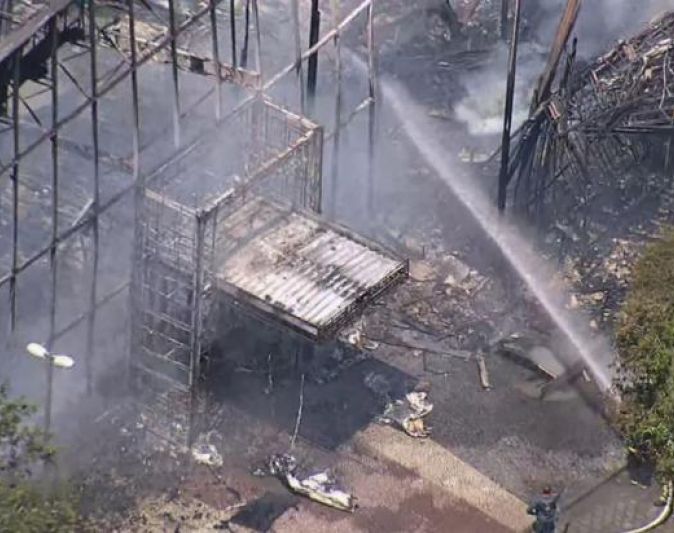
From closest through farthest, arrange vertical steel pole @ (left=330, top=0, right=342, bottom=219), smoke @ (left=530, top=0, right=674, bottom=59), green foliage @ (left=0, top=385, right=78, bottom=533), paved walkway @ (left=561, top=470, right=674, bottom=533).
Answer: green foliage @ (left=0, top=385, right=78, bottom=533)
paved walkway @ (left=561, top=470, right=674, bottom=533)
vertical steel pole @ (left=330, top=0, right=342, bottom=219)
smoke @ (left=530, top=0, right=674, bottom=59)

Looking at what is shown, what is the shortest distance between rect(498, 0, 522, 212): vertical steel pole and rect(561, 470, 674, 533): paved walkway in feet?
19.4

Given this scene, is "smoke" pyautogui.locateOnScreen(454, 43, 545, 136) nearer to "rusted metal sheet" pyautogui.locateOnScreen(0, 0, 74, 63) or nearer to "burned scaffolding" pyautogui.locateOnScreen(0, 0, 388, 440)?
"burned scaffolding" pyautogui.locateOnScreen(0, 0, 388, 440)

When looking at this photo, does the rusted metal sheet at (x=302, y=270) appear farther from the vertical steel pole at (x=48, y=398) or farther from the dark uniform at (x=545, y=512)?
the dark uniform at (x=545, y=512)

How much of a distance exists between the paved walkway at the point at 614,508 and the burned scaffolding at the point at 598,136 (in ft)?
18.5

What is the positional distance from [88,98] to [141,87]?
8.08 m

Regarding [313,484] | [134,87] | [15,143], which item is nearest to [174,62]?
[134,87]

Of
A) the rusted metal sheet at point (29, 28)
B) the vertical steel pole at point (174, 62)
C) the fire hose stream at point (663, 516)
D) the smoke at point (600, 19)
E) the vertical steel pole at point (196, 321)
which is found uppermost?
the smoke at point (600, 19)

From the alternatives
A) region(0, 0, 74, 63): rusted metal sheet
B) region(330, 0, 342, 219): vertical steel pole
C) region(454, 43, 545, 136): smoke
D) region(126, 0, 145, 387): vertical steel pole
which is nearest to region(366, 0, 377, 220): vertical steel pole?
region(330, 0, 342, 219): vertical steel pole

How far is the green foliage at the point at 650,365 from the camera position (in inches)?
631

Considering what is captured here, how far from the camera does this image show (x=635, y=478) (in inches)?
691

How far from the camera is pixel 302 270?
58.2 feet

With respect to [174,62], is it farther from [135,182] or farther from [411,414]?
[411,414]

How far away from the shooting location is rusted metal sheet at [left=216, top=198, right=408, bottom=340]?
17078mm

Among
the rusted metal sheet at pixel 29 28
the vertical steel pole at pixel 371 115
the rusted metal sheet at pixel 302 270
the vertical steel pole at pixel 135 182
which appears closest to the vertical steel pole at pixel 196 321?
the rusted metal sheet at pixel 302 270
